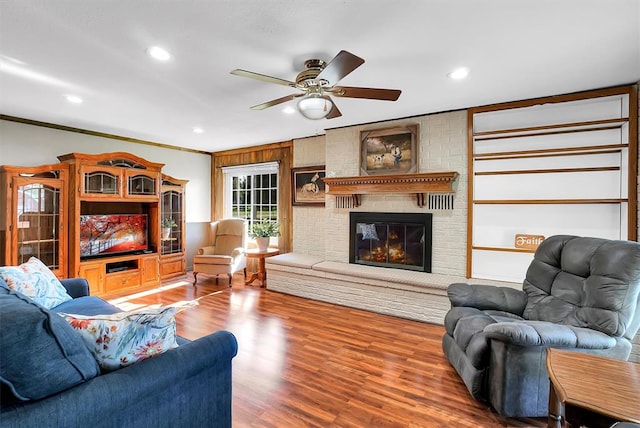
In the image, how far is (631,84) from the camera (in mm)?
2783

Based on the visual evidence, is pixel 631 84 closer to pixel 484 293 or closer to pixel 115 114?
pixel 484 293

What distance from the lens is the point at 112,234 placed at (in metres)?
4.47

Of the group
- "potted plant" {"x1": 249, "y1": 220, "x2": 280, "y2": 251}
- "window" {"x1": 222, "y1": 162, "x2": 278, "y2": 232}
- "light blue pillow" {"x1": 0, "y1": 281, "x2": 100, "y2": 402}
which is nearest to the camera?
"light blue pillow" {"x1": 0, "y1": 281, "x2": 100, "y2": 402}

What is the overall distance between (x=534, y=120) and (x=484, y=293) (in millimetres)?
2169

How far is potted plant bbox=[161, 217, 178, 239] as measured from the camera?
16.7ft

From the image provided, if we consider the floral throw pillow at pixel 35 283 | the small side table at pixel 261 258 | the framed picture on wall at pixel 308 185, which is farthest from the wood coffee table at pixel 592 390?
the small side table at pixel 261 258

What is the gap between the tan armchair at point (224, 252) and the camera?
15.8 feet

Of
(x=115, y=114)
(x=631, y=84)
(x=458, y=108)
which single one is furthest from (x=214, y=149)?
(x=631, y=84)

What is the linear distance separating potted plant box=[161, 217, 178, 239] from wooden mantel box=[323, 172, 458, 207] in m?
2.90

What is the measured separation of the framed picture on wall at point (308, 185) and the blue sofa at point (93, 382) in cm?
358

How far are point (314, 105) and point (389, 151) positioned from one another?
2.08 m

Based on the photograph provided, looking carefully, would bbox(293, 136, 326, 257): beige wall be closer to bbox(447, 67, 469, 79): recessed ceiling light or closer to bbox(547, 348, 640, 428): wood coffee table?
bbox(447, 67, 469, 79): recessed ceiling light

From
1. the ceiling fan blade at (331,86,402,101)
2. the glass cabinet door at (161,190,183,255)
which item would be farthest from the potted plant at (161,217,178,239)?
the ceiling fan blade at (331,86,402,101)

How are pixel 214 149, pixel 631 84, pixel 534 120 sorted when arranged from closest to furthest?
pixel 631 84
pixel 534 120
pixel 214 149
